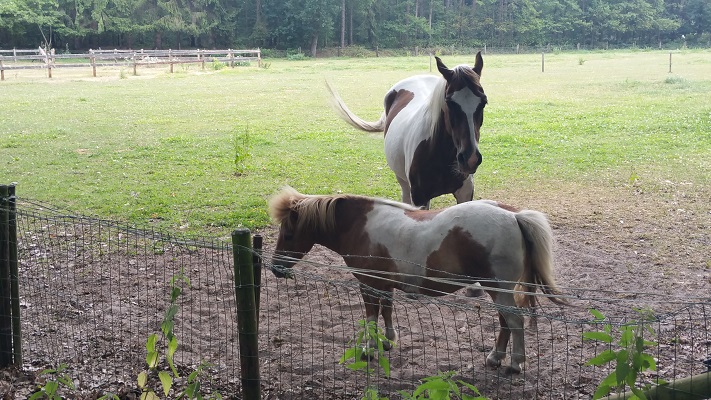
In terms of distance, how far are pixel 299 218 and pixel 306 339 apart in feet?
2.97

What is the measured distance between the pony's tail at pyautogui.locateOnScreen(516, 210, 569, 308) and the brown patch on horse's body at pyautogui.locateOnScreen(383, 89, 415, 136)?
415cm

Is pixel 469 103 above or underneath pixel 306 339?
above

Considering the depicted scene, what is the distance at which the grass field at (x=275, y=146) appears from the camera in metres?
9.17

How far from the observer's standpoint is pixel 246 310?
3.36 metres

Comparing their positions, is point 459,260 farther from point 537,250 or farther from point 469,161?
point 469,161

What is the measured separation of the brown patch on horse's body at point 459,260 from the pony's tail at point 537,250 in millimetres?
272

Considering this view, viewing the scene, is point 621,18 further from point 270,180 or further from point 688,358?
point 688,358

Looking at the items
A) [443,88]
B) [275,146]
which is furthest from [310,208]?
[275,146]

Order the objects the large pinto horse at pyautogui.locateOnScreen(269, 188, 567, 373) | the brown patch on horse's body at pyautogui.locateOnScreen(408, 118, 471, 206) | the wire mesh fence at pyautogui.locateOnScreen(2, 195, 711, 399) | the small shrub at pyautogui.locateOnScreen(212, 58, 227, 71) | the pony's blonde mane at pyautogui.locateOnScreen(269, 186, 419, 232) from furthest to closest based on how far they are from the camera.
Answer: the small shrub at pyautogui.locateOnScreen(212, 58, 227, 71)
the brown patch on horse's body at pyautogui.locateOnScreen(408, 118, 471, 206)
the pony's blonde mane at pyautogui.locateOnScreen(269, 186, 419, 232)
the large pinto horse at pyautogui.locateOnScreen(269, 188, 567, 373)
the wire mesh fence at pyautogui.locateOnScreen(2, 195, 711, 399)

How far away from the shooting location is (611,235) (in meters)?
7.30

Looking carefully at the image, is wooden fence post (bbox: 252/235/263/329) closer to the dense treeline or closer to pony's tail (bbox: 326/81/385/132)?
pony's tail (bbox: 326/81/385/132)

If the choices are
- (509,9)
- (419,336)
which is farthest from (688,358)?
(509,9)

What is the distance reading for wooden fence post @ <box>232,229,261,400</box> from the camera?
10.9 ft

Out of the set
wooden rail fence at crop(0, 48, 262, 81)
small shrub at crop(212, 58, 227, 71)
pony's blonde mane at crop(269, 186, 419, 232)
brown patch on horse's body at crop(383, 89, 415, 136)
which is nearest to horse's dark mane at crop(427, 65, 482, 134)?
pony's blonde mane at crop(269, 186, 419, 232)
